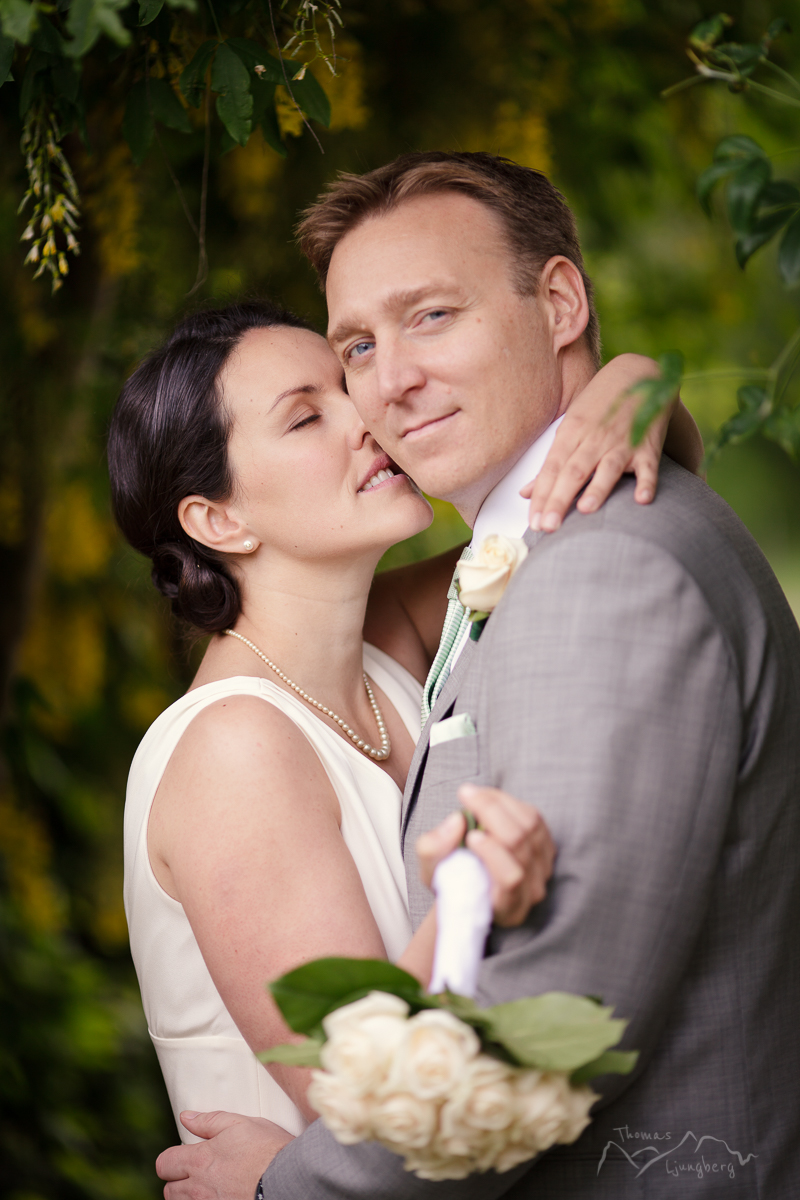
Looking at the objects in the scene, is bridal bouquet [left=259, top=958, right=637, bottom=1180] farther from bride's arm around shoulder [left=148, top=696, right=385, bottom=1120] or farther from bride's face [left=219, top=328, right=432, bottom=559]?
bride's face [left=219, top=328, right=432, bottom=559]

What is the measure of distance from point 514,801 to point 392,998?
24 centimetres

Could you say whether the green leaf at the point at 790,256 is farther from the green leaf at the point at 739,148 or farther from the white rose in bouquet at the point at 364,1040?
the white rose in bouquet at the point at 364,1040

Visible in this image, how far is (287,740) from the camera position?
5.82 feet

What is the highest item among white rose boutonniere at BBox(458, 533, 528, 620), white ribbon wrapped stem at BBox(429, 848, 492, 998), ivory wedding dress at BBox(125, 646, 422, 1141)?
white rose boutonniere at BBox(458, 533, 528, 620)

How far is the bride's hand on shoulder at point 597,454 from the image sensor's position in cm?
138

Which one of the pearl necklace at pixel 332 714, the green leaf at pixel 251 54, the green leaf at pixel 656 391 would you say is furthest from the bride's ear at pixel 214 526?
the green leaf at pixel 656 391

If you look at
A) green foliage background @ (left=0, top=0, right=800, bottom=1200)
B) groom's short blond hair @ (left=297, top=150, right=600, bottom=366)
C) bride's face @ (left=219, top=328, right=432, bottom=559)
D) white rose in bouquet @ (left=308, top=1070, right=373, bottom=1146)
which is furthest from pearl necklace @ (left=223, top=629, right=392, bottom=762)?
white rose in bouquet @ (left=308, top=1070, right=373, bottom=1146)

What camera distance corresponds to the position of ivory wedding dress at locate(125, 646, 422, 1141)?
1.78 m

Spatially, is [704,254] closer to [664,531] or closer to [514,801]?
[664,531]

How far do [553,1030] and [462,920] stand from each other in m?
0.14

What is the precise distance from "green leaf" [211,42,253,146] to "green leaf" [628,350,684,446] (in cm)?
107

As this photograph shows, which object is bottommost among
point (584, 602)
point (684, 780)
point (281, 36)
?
point (684, 780)

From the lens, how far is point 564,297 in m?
1.85

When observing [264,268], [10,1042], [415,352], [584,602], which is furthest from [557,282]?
[10,1042]
